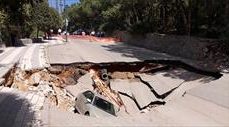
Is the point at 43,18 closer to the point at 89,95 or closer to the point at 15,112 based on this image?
the point at 89,95

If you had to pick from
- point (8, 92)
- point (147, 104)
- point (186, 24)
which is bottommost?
point (147, 104)

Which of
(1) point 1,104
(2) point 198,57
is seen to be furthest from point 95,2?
(1) point 1,104

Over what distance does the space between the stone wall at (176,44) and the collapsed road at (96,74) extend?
2716mm

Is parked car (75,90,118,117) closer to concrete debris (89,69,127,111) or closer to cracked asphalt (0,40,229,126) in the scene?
cracked asphalt (0,40,229,126)

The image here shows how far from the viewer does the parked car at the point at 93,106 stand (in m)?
15.4

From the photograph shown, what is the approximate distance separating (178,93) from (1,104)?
345 inches

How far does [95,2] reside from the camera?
95.3m

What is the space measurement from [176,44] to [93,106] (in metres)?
19.0

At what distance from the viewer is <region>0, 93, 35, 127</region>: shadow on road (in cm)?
1188

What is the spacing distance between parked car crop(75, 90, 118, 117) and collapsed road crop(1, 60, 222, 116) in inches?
58.6

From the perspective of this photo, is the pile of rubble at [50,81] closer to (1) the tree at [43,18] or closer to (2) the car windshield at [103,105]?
(2) the car windshield at [103,105]

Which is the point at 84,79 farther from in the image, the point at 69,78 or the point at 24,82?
the point at 24,82

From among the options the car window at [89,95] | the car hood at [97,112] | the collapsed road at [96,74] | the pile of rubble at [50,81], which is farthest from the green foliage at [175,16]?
the car hood at [97,112]

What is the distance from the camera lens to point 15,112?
1305 cm
